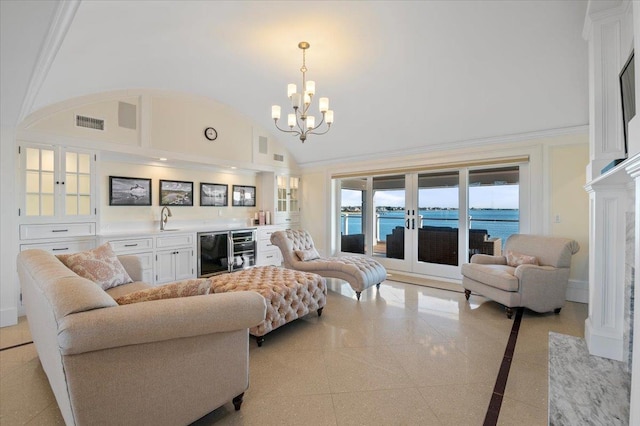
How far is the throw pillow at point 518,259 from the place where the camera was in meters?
3.65

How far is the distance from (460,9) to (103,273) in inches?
162

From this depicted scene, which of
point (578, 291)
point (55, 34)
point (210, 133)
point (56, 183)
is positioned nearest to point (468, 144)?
point (578, 291)

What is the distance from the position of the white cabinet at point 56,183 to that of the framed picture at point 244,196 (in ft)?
8.23

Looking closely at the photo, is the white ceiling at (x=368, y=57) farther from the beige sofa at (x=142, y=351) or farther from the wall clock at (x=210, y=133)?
the beige sofa at (x=142, y=351)

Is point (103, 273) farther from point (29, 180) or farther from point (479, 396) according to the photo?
point (479, 396)

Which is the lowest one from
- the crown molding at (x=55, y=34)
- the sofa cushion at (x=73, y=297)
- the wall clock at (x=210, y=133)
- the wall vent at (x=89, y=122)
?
the sofa cushion at (x=73, y=297)

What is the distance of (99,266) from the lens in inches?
106

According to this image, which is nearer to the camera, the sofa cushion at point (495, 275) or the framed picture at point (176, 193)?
the sofa cushion at point (495, 275)

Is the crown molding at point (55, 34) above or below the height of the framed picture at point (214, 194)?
above

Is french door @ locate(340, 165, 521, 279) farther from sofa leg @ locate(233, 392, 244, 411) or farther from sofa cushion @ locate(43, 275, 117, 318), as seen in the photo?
sofa cushion @ locate(43, 275, 117, 318)

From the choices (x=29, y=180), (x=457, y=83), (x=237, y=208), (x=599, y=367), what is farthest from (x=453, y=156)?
(x=29, y=180)

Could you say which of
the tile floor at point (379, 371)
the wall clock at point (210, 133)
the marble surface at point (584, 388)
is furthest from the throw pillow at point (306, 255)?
the marble surface at point (584, 388)

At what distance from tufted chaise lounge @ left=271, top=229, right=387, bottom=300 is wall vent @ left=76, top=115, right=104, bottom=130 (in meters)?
2.79

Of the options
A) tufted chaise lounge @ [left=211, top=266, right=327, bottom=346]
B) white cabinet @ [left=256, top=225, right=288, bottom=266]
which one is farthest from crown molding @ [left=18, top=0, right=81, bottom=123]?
white cabinet @ [left=256, top=225, right=288, bottom=266]
